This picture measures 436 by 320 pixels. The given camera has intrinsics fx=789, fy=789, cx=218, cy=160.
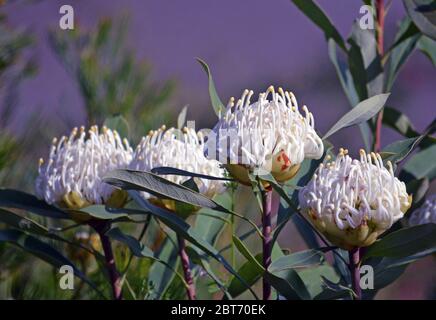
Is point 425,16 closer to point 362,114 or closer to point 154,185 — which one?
point 362,114

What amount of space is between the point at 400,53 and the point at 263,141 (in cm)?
44

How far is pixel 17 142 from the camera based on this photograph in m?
1.21

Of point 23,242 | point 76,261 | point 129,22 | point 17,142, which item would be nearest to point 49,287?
point 76,261

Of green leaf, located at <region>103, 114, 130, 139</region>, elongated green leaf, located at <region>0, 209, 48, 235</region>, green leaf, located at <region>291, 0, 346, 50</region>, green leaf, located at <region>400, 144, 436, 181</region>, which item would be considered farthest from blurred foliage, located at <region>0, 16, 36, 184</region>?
green leaf, located at <region>400, 144, 436, 181</region>

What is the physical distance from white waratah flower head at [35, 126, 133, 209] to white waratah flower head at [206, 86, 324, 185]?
0.17 m

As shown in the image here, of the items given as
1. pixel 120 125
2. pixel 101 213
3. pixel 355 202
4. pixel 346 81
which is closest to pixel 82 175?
pixel 101 213

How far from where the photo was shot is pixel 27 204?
0.91 metres

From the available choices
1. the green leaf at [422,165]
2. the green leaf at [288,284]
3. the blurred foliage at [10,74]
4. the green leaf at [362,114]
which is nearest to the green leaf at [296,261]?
the green leaf at [288,284]

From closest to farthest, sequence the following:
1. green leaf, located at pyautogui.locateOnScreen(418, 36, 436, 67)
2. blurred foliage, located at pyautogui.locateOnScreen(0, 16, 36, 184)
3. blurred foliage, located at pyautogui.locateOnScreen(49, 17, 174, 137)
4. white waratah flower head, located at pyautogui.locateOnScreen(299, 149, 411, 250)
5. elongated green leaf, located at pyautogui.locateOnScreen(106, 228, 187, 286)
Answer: white waratah flower head, located at pyautogui.locateOnScreen(299, 149, 411, 250), elongated green leaf, located at pyautogui.locateOnScreen(106, 228, 187, 286), green leaf, located at pyautogui.locateOnScreen(418, 36, 436, 67), blurred foliage, located at pyautogui.locateOnScreen(0, 16, 36, 184), blurred foliage, located at pyautogui.locateOnScreen(49, 17, 174, 137)

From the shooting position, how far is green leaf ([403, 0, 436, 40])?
0.92 m

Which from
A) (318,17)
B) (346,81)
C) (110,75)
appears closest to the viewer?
(318,17)

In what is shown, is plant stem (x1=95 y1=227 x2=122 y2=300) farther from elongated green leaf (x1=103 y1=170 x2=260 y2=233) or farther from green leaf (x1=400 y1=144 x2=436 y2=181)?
green leaf (x1=400 y1=144 x2=436 y2=181)
